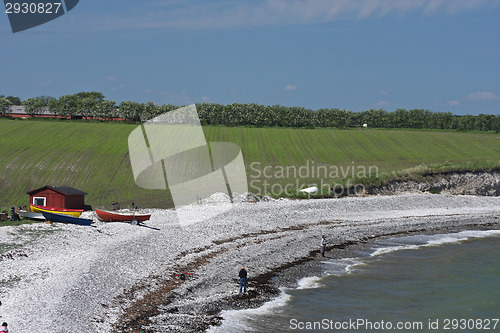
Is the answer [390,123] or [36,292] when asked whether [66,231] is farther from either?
[390,123]

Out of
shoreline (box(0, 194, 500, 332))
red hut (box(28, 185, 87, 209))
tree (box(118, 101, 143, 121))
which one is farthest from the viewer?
tree (box(118, 101, 143, 121))

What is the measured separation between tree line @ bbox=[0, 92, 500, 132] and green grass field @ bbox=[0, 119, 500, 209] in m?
29.0

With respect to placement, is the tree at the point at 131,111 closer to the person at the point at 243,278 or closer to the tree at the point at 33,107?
the tree at the point at 33,107

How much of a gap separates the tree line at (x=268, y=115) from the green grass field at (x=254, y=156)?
95.2ft

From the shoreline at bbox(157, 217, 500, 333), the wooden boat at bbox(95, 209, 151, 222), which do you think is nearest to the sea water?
the shoreline at bbox(157, 217, 500, 333)

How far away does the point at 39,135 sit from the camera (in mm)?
87562

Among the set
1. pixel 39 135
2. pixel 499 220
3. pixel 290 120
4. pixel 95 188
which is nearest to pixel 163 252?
pixel 95 188

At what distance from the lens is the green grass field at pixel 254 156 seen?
61750 millimetres

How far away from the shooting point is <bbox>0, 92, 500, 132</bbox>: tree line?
143 m

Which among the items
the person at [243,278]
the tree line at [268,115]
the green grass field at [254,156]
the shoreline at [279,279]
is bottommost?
the shoreline at [279,279]

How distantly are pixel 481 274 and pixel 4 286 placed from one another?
30234mm

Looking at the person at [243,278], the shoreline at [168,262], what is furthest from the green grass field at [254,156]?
the person at [243,278]

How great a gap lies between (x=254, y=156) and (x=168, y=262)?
5786 centimetres

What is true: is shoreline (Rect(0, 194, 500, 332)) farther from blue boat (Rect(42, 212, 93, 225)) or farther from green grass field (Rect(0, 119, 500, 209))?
green grass field (Rect(0, 119, 500, 209))
